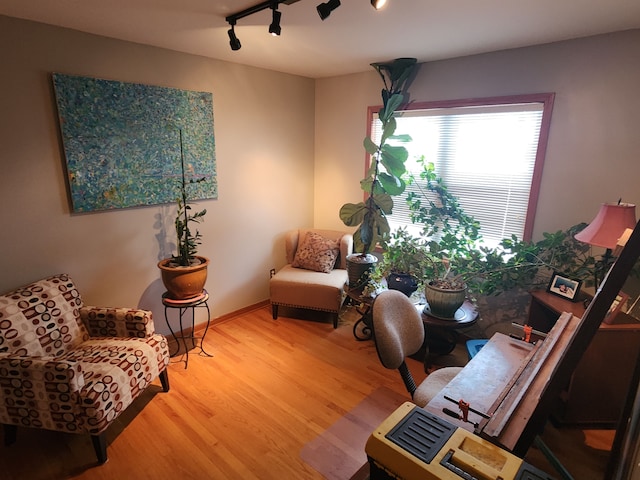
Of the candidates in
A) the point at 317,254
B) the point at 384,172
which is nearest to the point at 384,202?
the point at 384,172

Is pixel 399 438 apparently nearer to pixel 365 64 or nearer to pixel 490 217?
pixel 490 217

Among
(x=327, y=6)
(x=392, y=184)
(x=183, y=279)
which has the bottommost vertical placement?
(x=183, y=279)

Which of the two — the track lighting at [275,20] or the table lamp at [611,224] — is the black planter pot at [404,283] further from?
the track lighting at [275,20]

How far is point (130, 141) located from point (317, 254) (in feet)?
6.23

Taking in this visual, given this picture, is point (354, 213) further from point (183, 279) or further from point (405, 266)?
point (183, 279)

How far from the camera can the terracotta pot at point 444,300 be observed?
2.37m

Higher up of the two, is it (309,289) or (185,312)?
(309,289)

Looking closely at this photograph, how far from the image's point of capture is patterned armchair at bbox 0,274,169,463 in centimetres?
177

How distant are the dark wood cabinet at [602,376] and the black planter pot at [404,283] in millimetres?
907

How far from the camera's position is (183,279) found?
2.54 metres

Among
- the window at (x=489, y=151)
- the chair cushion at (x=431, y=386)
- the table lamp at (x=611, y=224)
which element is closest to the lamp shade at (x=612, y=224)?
the table lamp at (x=611, y=224)

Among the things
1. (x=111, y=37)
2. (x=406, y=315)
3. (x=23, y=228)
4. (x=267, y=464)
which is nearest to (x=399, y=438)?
(x=406, y=315)

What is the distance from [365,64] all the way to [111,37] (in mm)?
2017

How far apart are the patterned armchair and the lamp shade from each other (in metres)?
2.81
